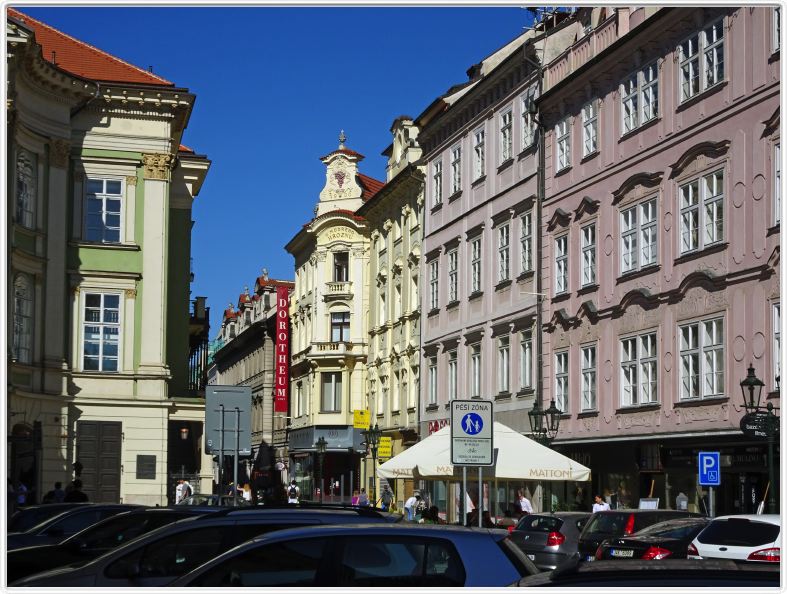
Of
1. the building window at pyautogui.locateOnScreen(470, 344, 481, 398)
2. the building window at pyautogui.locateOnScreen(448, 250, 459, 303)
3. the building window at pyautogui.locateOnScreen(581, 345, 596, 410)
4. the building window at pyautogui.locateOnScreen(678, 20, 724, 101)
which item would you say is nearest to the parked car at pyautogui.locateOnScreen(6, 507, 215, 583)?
the building window at pyautogui.locateOnScreen(678, 20, 724, 101)

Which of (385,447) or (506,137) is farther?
(385,447)

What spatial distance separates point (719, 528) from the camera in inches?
730

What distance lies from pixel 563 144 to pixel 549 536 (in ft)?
61.7

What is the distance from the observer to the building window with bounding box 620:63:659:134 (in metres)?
34.7

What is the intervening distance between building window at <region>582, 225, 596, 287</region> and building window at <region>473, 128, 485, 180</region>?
9455 mm

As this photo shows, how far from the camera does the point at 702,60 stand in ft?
105

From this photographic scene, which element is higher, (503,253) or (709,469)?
(503,253)

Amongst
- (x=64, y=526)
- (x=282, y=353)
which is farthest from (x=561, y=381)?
(x=282, y=353)

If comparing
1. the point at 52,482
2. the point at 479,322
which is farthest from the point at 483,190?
the point at 52,482

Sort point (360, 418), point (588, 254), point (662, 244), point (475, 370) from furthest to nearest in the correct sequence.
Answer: point (360, 418)
point (475, 370)
point (588, 254)
point (662, 244)

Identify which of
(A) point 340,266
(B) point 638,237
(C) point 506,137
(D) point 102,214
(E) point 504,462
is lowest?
(E) point 504,462

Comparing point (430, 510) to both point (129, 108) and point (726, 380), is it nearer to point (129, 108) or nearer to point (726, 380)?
point (726, 380)

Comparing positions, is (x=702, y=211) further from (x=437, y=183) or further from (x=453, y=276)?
(x=437, y=183)

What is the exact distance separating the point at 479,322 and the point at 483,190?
458 cm
